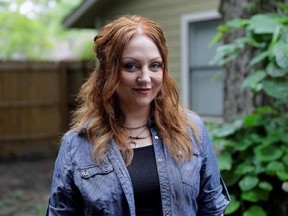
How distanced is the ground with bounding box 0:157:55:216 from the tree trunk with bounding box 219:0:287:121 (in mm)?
3350

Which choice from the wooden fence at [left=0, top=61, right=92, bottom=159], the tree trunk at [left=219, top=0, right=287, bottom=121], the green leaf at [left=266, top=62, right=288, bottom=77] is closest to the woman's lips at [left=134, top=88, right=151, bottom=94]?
the green leaf at [left=266, top=62, right=288, bottom=77]

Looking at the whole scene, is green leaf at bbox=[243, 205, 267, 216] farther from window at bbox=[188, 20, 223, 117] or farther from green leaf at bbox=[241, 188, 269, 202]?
window at bbox=[188, 20, 223, 117]

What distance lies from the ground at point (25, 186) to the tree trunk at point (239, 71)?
3350 millimetres

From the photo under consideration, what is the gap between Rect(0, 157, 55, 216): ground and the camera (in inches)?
267

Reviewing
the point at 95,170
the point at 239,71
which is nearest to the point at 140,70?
the point at 95,170

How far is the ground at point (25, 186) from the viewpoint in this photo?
677 centimetres

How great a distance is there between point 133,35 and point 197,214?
0.73 meters

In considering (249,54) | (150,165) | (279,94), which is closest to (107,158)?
(150,165)

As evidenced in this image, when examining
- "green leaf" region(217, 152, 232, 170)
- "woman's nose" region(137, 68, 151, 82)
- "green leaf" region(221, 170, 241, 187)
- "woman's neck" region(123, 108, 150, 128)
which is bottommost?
"green leaf" region(221, 170, 241, 187)

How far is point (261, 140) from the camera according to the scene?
10.6 feet

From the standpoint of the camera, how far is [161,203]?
1.95m

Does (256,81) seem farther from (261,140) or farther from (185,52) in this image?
(185,52)

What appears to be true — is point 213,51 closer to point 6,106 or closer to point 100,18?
point 100,18

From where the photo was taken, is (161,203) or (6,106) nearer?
(161,203)
